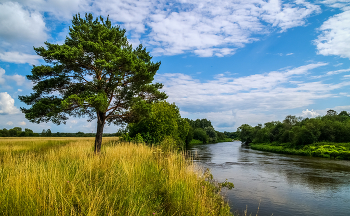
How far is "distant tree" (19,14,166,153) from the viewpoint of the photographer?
9312 mm

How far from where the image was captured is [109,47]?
10.5 meters

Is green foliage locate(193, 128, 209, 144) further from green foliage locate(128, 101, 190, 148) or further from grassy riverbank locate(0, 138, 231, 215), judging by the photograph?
grassy riverbank locate(0, 138, 231, 215)

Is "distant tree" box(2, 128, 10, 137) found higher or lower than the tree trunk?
lower

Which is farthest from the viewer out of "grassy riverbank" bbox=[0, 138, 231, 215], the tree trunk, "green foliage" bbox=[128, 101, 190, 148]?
"green foliage" bbox=[128, 101, 190, 148]

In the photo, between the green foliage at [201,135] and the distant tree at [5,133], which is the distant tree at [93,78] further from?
the green foliage at [201,135]

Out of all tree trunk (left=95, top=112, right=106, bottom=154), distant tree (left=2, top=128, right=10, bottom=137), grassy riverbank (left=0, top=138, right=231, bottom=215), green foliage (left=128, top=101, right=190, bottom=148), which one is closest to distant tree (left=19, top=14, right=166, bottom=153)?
tree trunk (left=95, top=112, right=106, bottom=154)

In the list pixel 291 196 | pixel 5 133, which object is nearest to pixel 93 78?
pixel 291 196

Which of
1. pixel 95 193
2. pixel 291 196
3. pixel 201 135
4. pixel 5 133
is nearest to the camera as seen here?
pixel 95 193

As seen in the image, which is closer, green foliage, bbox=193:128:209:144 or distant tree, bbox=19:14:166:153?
distant tree, bbox=19:14:166:153

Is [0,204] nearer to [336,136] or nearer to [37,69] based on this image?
[37,69]

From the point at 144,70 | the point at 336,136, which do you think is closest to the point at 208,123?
the point at 336,136

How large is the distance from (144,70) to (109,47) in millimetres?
2282

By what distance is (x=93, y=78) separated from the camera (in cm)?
1096

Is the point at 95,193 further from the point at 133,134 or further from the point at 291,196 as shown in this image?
the point at 133,134
